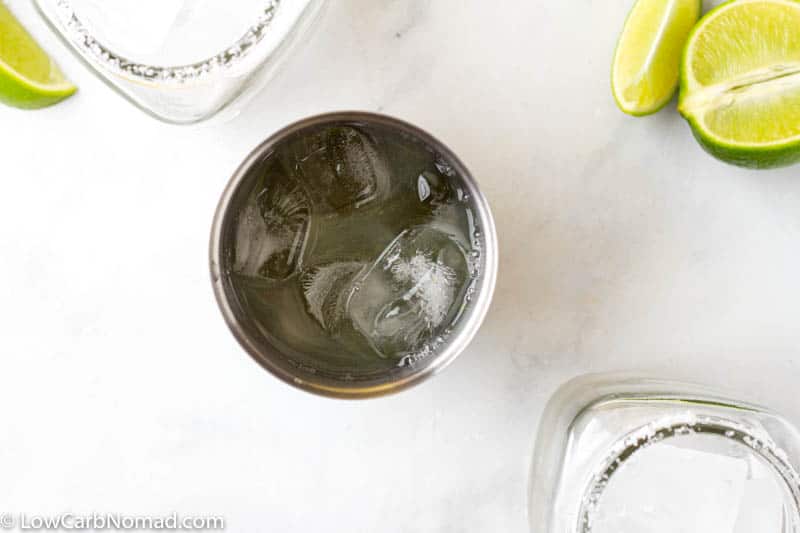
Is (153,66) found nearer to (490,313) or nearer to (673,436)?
(490,313)

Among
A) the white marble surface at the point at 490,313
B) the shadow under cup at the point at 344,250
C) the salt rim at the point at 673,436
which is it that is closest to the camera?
the salt rim at the point at 673,436

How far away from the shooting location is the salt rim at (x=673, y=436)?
89 centimetres

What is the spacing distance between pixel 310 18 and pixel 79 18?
0.28 meters

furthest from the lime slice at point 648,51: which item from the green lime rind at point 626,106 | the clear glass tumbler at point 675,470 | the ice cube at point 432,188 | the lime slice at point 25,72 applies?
the lime slice at point 25,72

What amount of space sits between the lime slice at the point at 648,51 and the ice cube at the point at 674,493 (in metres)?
0.44

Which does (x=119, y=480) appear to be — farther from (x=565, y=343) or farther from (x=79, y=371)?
(x=565, y=343)

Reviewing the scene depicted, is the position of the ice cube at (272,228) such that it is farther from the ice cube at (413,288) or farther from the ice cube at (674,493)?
the ice cube at (674,493)

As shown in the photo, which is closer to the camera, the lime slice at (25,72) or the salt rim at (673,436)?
the salt rim at (673,436)

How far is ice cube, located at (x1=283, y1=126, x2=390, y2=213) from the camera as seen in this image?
1.01 m

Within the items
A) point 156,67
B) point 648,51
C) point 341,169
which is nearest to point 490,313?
point 341,169

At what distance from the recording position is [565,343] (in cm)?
113

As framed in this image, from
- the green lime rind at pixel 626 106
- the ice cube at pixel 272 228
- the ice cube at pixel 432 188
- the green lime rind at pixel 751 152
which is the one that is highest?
the green lime rind at pixel 626 106

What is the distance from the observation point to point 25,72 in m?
1.08

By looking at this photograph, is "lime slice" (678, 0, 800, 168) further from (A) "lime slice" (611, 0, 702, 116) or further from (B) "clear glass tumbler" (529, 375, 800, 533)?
(B) "clear glass tumbler" (529, 375, 800, 533)
